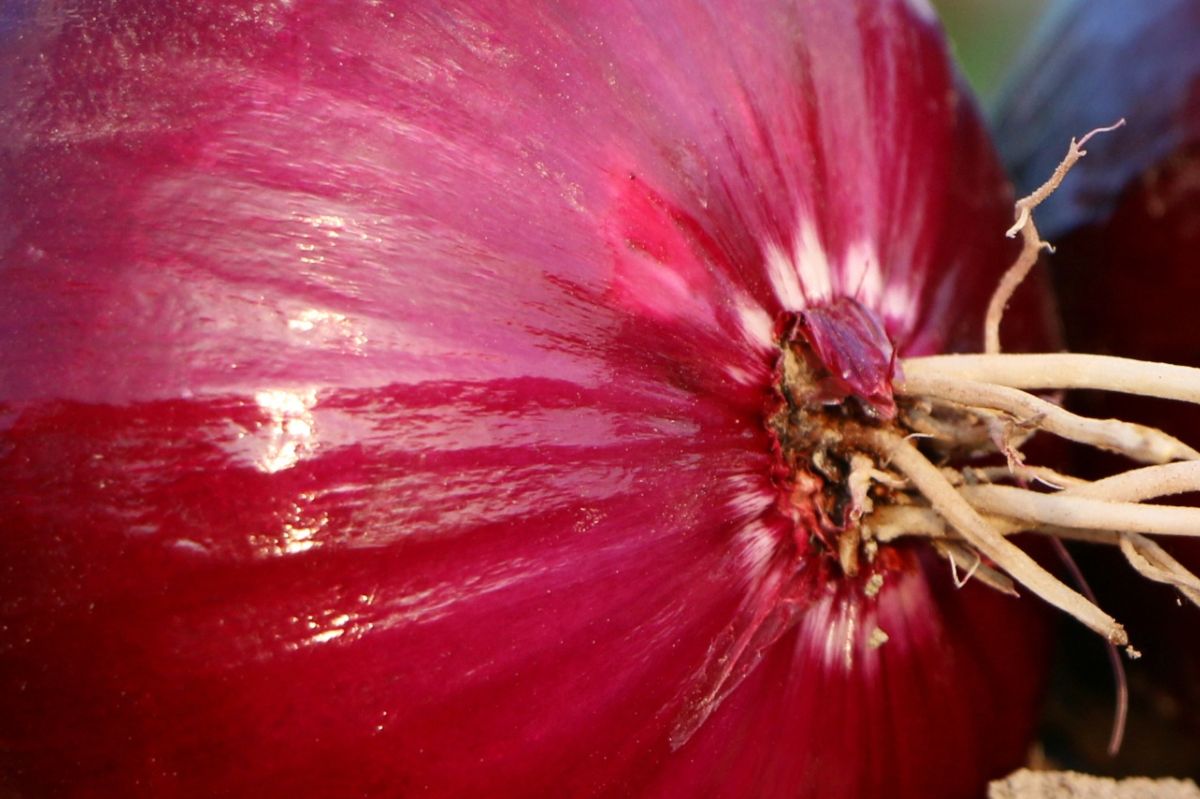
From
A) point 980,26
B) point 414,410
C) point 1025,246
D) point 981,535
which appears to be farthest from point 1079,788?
point 980,26

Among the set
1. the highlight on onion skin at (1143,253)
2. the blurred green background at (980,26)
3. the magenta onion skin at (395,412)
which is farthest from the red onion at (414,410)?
the blurred green background at (980,26)

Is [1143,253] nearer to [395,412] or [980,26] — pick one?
[395,412]

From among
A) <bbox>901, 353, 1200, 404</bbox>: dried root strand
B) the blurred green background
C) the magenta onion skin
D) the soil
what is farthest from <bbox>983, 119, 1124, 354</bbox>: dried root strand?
the blurred green background

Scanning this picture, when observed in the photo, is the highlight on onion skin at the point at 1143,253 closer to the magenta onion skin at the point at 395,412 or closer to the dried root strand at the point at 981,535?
the dried root strand at the point at 981,535

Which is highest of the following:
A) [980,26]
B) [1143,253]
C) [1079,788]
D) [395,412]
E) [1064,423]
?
[980,26]

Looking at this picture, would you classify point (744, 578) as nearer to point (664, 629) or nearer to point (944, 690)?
point (664, 629)

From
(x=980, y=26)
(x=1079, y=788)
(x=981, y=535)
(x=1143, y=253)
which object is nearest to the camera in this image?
(x=981, y=535)

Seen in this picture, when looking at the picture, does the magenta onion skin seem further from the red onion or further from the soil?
the soil
